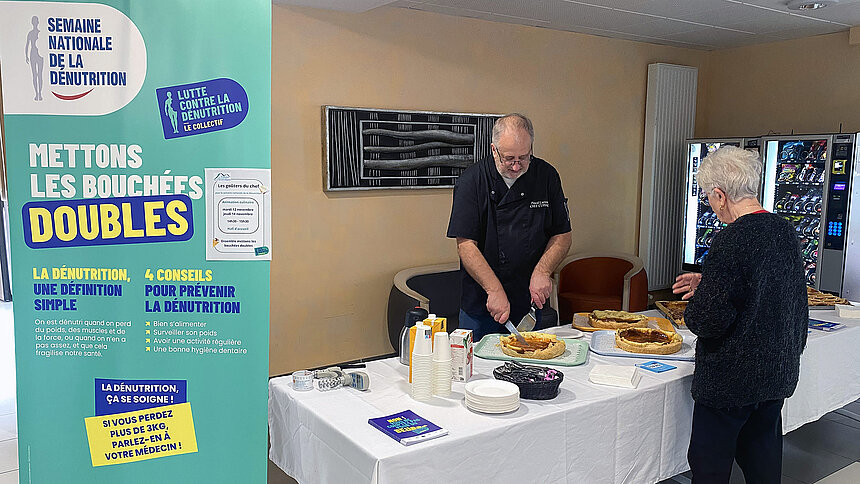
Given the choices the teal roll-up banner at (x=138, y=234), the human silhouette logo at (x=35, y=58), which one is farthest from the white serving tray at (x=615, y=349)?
the human silhouette logo at (x=35, y=58)

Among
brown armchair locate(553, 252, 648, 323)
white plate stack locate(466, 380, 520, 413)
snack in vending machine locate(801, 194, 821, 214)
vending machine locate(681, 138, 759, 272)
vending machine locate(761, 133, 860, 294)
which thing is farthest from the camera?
vending machine locate(681, 138, 759, 272)

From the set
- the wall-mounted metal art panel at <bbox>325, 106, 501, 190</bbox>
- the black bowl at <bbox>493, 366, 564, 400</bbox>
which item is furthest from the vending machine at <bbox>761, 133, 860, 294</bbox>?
the black bowl at <bbox>493, 366, 564, 400</bbox>

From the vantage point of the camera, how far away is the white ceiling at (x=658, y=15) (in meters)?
4.45

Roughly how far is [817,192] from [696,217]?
1033 millimetres

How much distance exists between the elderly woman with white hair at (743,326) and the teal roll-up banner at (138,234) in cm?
142

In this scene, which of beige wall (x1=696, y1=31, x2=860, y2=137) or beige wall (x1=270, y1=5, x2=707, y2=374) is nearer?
beige wall (x1=270, y1=5, x2=707, y2=374)

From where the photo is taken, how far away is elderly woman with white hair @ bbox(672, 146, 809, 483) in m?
2.17

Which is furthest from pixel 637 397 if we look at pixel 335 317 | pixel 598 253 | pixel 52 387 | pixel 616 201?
pixel 616 201

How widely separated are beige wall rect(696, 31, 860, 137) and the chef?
12.0 feet

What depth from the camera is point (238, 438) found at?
1939 millimetres

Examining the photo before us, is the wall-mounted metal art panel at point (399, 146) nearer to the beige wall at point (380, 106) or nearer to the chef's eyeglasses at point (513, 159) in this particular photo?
the beige wall at point (380, 106)

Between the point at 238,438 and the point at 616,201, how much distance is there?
15.9ft

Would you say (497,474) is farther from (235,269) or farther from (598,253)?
(598,253)

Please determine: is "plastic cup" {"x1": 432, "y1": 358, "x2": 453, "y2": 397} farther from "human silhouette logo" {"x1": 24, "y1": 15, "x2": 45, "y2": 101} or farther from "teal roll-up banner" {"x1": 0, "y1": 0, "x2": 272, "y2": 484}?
"human silhouette logo" {"x1": 24, "y1": 15, "x2": 45, "y2": 101}
